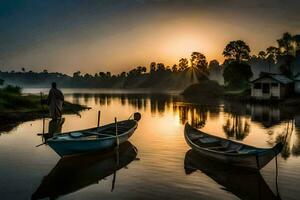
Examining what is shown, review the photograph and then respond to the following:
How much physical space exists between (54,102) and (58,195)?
10585mm

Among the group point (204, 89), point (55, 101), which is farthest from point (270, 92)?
point (55, 101)

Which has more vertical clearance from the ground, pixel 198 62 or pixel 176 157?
pixel 198 62

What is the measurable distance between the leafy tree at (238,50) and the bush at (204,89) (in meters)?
10.9

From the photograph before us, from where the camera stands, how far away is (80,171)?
1653cm

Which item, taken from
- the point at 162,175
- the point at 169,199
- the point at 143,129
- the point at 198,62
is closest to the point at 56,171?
the point at 162,175

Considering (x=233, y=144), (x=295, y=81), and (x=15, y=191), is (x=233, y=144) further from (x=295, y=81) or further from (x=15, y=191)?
(x=295, y=81)

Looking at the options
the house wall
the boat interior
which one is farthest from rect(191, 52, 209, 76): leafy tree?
the boat interior

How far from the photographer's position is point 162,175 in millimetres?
15711

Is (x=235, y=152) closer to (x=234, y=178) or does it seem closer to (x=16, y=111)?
(x=234, y=178)

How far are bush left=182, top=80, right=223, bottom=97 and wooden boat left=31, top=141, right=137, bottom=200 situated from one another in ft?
270

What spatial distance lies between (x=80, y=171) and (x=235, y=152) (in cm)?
816

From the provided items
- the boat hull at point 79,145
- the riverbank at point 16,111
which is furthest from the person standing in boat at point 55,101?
the riverbank at point 16,111

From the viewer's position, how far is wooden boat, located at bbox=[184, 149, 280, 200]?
13.6 meters

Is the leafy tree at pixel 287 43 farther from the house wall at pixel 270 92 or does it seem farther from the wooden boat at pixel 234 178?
the wooden boat at pixel 234 178
